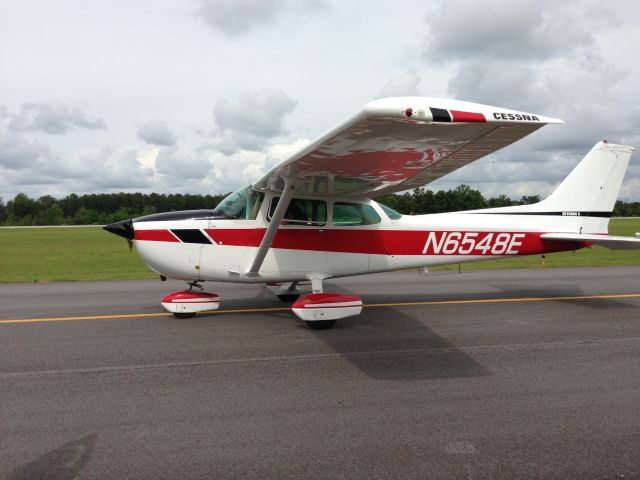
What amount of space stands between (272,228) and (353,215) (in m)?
1.55

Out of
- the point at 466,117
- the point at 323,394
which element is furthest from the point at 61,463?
the point at 466,117

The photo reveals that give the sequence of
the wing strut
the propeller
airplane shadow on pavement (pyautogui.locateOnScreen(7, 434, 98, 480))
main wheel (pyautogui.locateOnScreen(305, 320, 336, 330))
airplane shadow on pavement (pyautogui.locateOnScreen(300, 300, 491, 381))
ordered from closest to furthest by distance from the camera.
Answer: airplane shadow on pavement (pyautogui.locateOnScreen(7, 434, 98, 480)) < airplane shadow on pavement (pyautogui.locateOnScreen(300, 300, 491, 381)) < the wing strut < main wheel (pyautogui.locateOnScreen(305, 320, 336, 330)) < the propeller

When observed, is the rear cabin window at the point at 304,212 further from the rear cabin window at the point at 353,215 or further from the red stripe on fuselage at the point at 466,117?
the red stripe on fuselage at the point at 466,117

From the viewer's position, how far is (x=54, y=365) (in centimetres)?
473

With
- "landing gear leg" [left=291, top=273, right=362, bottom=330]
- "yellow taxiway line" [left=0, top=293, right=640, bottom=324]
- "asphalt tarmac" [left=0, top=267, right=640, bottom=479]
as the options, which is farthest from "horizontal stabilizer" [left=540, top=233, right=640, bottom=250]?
"landing gear leg" [left=291, top=273, right=362, bottom=330]

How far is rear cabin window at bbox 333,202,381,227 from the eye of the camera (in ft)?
23.3

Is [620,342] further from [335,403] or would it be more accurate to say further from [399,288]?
[399,288]

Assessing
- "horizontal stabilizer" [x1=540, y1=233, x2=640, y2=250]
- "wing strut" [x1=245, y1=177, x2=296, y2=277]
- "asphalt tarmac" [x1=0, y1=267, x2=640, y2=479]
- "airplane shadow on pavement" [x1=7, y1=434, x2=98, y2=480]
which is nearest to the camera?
"airplane shadow on pavement" [x1=7, y1=434, x2=98, y2=480]

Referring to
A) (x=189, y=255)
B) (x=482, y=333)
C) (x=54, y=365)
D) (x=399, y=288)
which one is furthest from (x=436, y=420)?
(x=399, y=288)

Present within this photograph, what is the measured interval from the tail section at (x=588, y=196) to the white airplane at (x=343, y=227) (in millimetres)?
19

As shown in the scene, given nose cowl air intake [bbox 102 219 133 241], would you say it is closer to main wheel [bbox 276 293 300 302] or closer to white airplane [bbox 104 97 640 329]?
white airplane [bbox 104 97 640 329]

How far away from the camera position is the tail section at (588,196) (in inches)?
326

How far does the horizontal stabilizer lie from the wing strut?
4.86m

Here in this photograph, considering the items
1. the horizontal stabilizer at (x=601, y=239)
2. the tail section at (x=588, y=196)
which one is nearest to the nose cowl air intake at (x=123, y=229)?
the tail section at (x=588, y=196)
